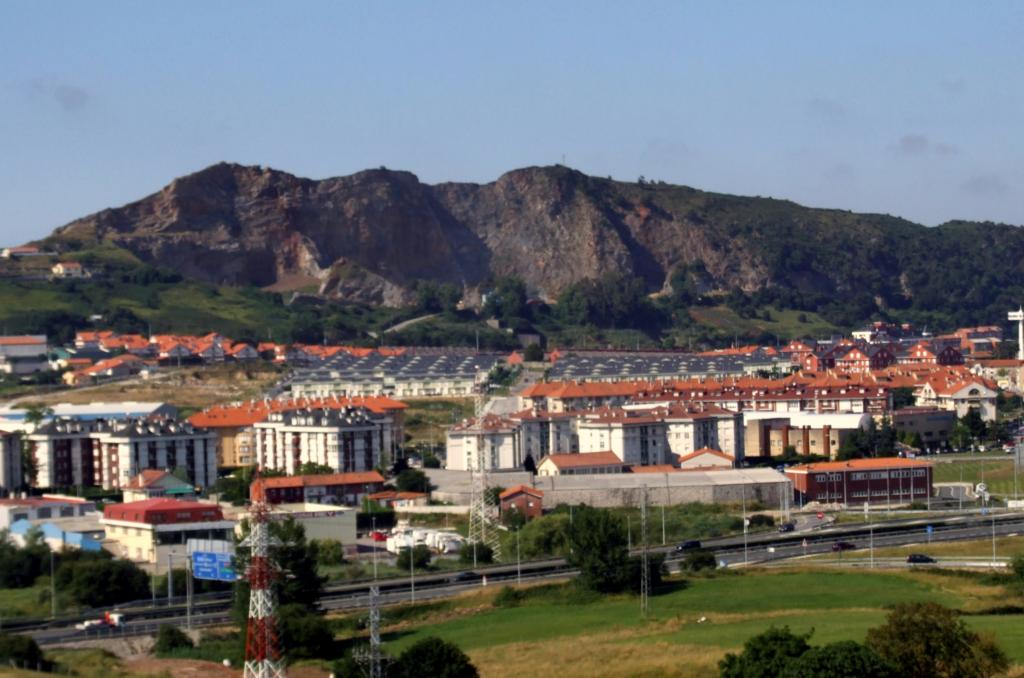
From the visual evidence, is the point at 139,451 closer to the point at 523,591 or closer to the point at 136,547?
the point at 136,547

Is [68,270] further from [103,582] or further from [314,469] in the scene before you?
[103,582]

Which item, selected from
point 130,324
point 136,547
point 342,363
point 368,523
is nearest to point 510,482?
point 368,523

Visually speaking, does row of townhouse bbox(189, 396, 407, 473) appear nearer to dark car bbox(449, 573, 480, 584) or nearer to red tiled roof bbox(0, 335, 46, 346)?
dark car bbox(449, 573, 480, 584)

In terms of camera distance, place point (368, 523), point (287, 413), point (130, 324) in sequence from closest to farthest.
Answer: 1. point (368, 523)
2. point (287, 413)
3. point (130, 324)

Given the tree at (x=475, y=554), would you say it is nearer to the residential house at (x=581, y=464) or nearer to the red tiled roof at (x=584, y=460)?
the residential house at (x=581, y=464)

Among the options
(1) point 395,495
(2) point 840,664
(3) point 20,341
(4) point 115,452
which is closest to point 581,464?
(1) point 395,495

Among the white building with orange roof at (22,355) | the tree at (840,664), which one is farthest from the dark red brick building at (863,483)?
the white building with orange roof at (22,355)
